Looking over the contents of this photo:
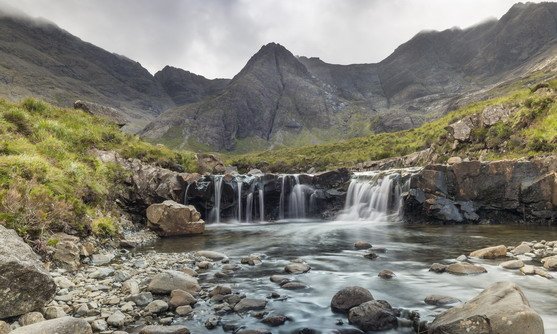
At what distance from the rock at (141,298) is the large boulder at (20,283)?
7.83 ft

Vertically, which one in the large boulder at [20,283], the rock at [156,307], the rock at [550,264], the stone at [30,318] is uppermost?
the large boulder at [20,283]

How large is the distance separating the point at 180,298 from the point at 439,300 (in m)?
8.48

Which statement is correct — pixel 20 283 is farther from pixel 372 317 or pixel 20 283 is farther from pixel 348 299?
pixel 372 317

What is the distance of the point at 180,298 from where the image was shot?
1222 centimetres

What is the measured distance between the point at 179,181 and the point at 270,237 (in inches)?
530

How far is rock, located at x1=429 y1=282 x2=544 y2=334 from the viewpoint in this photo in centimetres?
820

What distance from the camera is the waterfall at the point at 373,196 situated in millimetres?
39844

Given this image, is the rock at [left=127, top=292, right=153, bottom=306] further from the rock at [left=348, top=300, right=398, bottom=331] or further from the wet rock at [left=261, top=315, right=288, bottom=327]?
the rock at [left=348, top=300, right=398, bottom=331]

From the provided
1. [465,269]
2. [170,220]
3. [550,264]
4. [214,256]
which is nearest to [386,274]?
[465,269]

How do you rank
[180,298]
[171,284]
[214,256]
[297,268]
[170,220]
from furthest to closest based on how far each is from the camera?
[170,220] → [214,256] → [297,268] → [171,284] → [180,298]

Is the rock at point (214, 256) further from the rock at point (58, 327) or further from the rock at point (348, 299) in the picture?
the rock at point (58, 327)

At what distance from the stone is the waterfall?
34.5m

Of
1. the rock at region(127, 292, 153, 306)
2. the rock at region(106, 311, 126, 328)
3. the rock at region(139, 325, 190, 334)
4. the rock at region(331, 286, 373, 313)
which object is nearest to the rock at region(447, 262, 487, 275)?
the rock at region(331, 286, 373, 313)

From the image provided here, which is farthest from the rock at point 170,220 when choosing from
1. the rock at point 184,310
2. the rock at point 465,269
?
the rock at point 465,269
